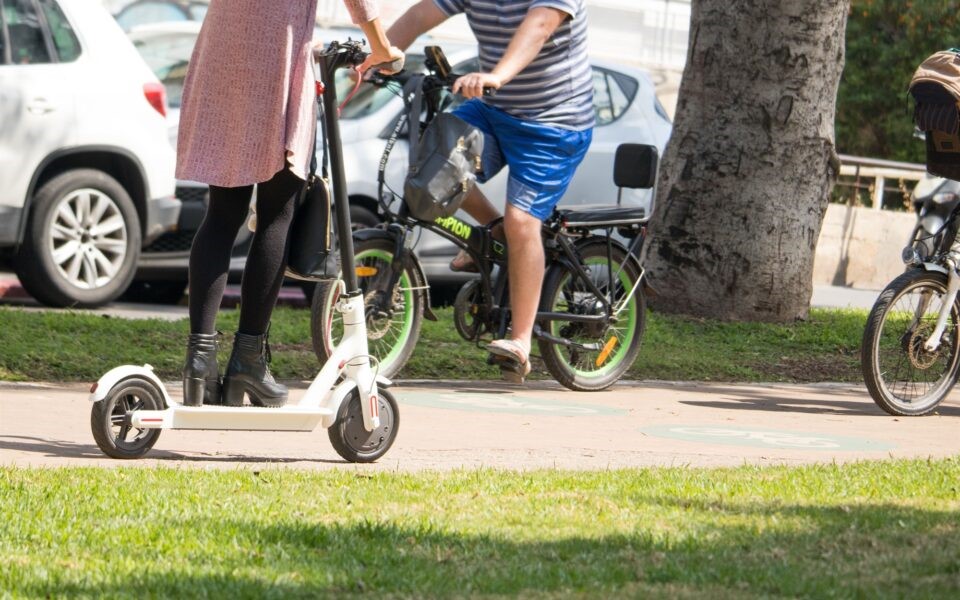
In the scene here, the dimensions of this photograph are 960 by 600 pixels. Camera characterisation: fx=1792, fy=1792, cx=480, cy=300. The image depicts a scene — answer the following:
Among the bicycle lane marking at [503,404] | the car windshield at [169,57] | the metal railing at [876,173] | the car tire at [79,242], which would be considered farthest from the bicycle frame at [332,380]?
the metal railing at [876,173]

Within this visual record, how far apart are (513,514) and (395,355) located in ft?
10.0

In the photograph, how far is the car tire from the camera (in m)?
10.1

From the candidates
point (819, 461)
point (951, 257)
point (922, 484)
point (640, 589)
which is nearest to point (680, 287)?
point (951, 257)

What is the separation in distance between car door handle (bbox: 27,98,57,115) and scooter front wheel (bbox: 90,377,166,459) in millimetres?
5235

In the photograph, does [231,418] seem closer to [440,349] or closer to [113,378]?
[113,378]

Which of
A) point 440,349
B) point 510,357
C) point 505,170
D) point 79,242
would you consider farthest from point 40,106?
point 510,357

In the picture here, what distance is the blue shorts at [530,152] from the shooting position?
23.4 ft

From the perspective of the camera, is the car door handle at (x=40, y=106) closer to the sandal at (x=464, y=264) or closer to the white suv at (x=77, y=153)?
the white suv at (x=77, y=153)

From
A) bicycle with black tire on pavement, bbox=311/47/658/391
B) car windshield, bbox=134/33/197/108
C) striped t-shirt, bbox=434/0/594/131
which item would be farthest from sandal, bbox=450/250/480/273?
car windshield, bbox=134/33/197/108

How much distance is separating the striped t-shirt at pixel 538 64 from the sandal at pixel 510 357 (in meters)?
0.90

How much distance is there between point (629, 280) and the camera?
8.04 metres

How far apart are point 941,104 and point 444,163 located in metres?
1.99

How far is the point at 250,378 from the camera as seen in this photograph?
207 inches

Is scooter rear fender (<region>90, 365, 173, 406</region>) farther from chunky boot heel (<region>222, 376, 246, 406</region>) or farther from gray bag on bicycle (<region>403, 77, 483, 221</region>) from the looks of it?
gray bag on bicycle (<region>403, 77, 483, 221</region>)
